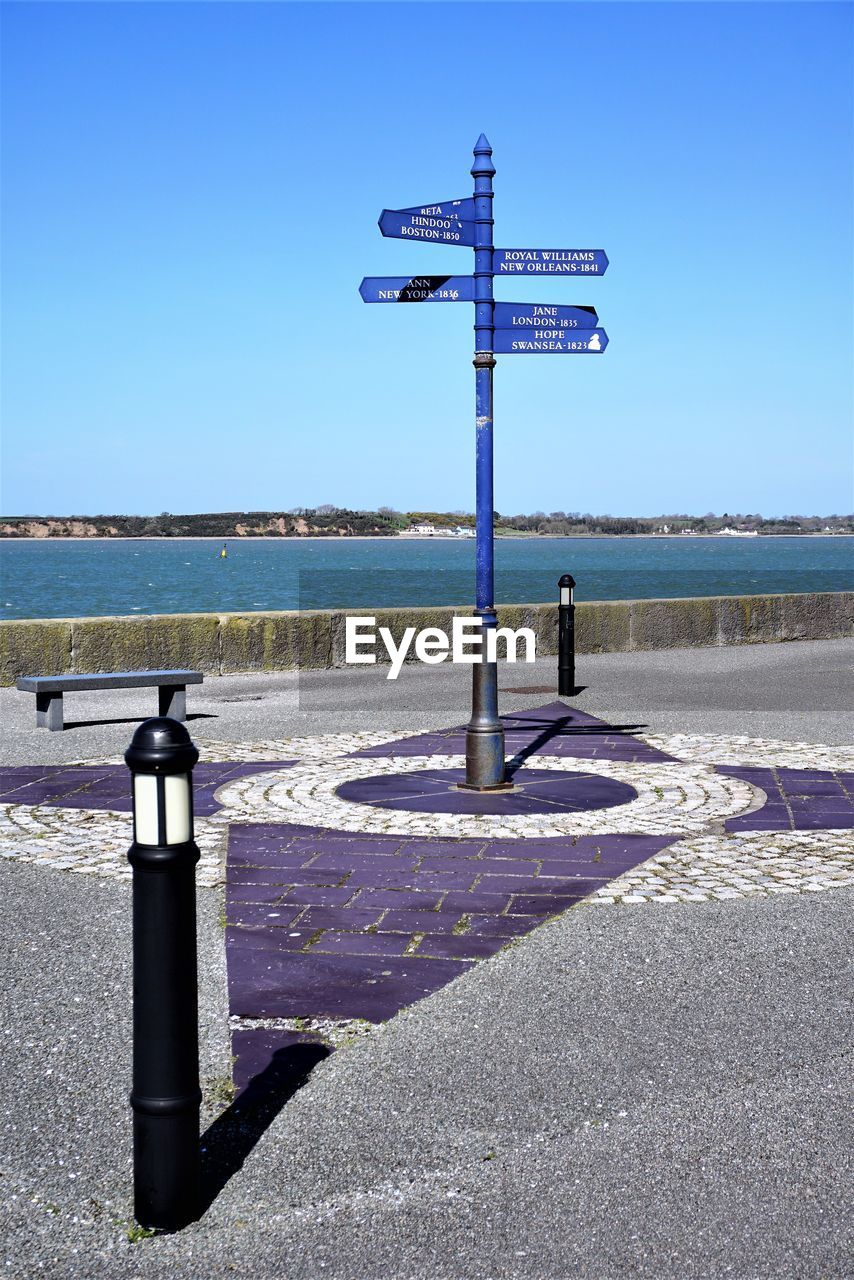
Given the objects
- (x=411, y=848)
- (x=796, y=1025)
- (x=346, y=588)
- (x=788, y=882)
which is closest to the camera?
(x=796, y=1025)

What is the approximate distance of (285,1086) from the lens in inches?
140

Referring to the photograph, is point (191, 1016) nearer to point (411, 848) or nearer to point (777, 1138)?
point (777, 1138)

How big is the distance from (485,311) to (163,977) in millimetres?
5368

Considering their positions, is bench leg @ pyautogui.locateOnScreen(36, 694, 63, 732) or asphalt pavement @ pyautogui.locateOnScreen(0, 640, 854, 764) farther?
bench leg @ pyautogui.locateOnScreen(36, 694, 63, 732)

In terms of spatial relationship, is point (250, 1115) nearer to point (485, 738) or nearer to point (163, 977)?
point (163, 977)

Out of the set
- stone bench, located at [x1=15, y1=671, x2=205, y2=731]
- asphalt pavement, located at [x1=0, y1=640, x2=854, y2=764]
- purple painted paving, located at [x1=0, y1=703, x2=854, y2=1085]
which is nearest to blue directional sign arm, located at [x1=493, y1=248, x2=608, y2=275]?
purple painted paving, located at [x1=0, y1=703, x2=854, y2=1085]

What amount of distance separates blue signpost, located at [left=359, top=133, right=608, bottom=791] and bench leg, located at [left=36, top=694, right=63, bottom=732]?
13.7 ft

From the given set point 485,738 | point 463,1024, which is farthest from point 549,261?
point 463,1024

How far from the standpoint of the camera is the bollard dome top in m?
2.83

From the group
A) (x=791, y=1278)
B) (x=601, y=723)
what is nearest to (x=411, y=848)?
(x=791, y=1278)

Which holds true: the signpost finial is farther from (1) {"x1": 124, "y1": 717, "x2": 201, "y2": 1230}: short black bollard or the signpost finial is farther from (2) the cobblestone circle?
(1) {"x1": 124, "y1": 717, "x2": 201, "y2": 1230}: short black bollard

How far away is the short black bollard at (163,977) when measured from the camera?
2.84 m

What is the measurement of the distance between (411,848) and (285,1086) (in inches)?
110

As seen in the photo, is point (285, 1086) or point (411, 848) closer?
point (285, 1086)
